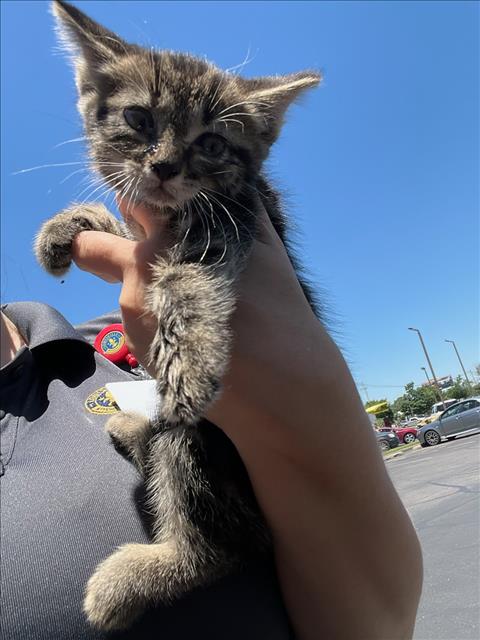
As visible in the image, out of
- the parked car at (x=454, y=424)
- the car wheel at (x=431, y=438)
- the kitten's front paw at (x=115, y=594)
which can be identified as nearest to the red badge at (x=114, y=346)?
the kitten's front paw at (x=115, y=594)

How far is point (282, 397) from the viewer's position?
1.40 m

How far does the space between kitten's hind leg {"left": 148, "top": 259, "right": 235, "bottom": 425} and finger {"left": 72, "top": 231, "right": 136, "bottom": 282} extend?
0.16 m

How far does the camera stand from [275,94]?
2.34 m

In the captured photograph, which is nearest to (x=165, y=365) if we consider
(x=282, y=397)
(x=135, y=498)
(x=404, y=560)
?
(x=282, y=397)

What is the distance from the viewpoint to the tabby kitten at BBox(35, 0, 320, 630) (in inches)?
56.2

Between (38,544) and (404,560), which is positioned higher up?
(38,544)

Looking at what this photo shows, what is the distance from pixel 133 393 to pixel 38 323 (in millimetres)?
487

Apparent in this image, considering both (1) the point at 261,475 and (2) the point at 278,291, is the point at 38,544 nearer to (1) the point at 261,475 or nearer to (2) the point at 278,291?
(1) the point at 261,475

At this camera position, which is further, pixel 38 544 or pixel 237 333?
pixel 237 333

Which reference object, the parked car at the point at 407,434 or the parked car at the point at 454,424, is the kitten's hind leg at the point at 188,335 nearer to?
the parked car at the point at 454,424

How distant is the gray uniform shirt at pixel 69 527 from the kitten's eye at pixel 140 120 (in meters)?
0.93

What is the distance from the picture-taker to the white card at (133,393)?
5.67 feet

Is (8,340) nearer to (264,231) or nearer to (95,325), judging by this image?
(95,325)

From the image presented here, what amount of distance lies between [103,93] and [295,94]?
36.2 inches
